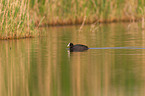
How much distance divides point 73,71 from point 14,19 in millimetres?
8891

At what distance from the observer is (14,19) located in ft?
59.2

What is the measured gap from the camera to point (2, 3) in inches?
698

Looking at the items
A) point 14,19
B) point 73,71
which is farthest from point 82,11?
point 73,71

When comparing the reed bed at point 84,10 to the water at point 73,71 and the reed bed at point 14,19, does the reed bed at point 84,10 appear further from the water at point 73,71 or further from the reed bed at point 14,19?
the water at point 73,71

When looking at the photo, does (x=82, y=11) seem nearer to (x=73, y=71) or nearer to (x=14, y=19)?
(x=14, y=19)

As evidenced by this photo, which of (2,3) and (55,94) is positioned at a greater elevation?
(2,3)

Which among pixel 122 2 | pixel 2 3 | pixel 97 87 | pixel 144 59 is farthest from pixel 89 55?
pixel 122 2

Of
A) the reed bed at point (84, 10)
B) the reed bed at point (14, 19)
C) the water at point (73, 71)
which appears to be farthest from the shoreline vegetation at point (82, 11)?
the water at point (73, 71)

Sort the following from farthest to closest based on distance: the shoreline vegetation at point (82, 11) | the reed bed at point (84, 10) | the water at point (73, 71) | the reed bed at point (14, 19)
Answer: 1. the reed bed at point (84, 10)
2. the shoreline vegetation at point (82, 11)
3. the reed bed at point (14, 19)
4. the water at point (73, 71)

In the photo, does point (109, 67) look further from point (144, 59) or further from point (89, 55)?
point (89, 55)

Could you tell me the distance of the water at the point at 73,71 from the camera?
25.0ft

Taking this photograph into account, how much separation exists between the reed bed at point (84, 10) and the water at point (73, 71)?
11245 millimetres

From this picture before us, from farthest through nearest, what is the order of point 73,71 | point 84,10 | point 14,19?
point 84,10 → point 14,19 → point 73,71

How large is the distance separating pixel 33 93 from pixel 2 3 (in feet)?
35.6
